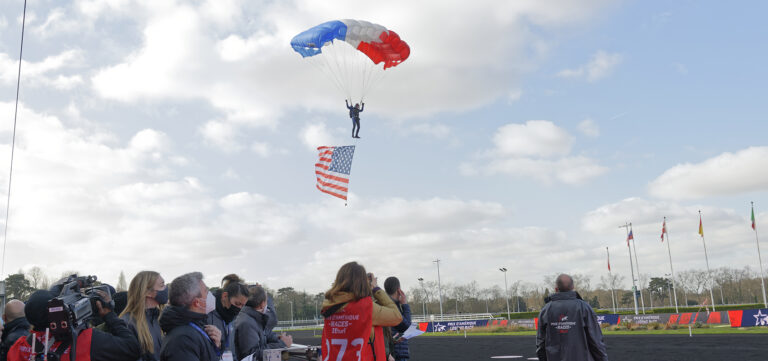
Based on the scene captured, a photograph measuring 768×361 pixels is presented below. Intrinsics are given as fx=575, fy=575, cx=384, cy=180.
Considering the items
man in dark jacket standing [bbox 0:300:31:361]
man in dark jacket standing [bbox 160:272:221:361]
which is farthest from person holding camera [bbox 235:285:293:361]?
man in dark jacket standing [bbox 160:272:221:361]

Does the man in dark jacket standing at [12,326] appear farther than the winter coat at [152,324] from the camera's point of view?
Yes

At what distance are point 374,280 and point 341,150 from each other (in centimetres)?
1503

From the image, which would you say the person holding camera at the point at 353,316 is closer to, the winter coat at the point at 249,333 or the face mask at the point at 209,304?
the face mask at the point at 209,304

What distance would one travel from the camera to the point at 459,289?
125938 mm

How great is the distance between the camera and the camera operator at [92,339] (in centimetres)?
354

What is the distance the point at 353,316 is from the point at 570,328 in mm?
3632

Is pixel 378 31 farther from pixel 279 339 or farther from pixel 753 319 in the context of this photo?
pixel 753 319

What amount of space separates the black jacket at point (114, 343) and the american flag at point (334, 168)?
16064 mm

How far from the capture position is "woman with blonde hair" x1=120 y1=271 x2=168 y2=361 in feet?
13.8

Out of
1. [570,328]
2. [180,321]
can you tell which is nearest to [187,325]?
[180,321]

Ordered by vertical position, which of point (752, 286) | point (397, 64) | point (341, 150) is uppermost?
point (397, 64)

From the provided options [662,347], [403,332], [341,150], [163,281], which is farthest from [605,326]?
[163,281]

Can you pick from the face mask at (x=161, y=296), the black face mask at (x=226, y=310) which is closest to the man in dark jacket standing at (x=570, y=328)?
the black face mask at (x=226, y=310)

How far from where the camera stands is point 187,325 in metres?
3.46
